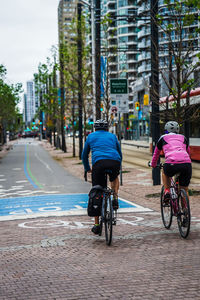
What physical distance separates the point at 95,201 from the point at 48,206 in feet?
14.8

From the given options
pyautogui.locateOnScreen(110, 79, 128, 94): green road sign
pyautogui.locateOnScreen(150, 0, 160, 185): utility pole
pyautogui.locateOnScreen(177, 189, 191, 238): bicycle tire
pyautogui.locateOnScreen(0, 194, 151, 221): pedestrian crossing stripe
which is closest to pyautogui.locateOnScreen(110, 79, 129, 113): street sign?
pyautogui.locateOnScreen(110, 79, 128, 94): green road sign

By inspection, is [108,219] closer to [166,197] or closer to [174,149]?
[166,197]

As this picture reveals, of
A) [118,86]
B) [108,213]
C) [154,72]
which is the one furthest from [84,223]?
[118,86]

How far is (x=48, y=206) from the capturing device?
1190 cm

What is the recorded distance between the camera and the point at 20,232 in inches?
337

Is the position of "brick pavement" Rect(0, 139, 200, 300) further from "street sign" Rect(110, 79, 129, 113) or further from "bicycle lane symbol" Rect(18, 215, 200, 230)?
"street sign" Rect(110, 79, 129, 113)

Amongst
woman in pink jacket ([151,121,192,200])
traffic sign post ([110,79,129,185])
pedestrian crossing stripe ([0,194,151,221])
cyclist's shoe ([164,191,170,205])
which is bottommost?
pedestrian crossing stripe ([0,194,151,221])

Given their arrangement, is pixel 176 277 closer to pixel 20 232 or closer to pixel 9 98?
pixel 20 232

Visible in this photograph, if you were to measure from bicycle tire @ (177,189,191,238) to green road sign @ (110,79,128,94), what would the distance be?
919 cm

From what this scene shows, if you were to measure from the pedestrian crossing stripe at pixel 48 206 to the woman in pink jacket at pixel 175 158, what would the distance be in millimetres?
3060

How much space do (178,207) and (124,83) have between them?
9338 millimetres

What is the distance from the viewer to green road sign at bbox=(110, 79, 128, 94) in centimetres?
1641

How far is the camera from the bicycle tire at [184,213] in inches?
288

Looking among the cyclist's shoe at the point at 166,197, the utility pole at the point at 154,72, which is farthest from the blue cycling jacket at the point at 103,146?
the utility pole at the point at 154,72
